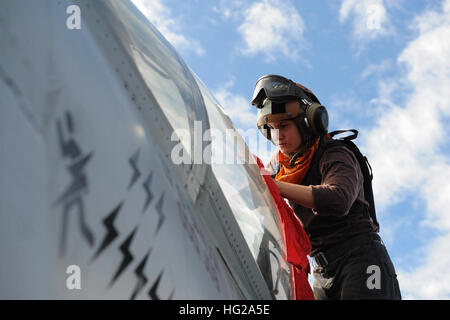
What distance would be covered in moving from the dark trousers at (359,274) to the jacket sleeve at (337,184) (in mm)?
521

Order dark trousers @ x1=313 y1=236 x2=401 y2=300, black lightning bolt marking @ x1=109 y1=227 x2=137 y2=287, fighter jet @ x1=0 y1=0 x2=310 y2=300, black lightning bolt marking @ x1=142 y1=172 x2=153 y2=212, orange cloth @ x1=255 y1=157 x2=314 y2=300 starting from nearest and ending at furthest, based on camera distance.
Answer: fighter jet @ x1=0 y1=0 x2=310 y2=300 → black lightning bolt marking @ x1=109 y1=227 x2=137 y2=287 → black lightning bolt marking @ x1=142 y1=172 x2=153 y2=212 → orange cloth @ x1=255 y1=157 x2=314 y2=300 → dark trousers @ x1=313 y1=236 x2=401 y2=300

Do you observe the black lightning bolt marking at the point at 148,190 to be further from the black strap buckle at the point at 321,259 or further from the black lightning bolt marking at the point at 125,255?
the black strap buckle at the point at 321,259

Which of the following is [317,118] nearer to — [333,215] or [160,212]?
[333,215]

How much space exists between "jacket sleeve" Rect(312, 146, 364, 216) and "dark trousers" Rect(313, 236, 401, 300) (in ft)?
1.71

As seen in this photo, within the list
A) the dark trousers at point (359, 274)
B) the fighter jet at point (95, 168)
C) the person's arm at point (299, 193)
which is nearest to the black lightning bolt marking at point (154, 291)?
the fighter jet at point (95, 168)

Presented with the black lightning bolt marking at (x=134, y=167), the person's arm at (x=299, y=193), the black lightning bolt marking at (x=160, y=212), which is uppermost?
the person's arm at (x=299, y=193)

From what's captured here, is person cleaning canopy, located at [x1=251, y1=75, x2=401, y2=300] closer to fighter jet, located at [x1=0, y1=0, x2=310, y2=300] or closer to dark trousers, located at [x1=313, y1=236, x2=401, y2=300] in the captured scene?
dark trousers, located at [x1=313, y1=236, x2=401, y2=300]

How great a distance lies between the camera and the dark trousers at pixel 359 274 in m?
2.96

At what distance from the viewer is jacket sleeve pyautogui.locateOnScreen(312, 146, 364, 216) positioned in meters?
2.59

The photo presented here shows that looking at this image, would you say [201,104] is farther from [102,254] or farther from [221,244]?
[102,254]

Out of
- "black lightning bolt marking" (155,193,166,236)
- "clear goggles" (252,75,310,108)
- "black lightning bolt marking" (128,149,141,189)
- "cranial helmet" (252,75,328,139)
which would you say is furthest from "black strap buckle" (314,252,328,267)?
"black lightning bolt marking" (128,149,141,189)

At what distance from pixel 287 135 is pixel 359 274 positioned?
1.10 meters

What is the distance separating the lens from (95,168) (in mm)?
1119
